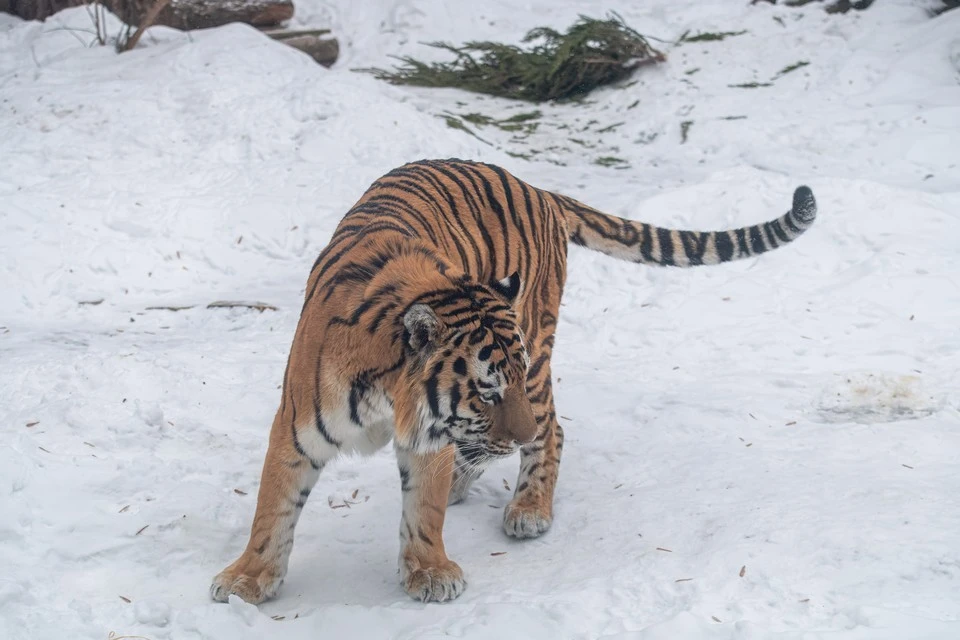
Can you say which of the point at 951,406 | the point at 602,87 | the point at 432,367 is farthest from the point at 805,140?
the point at 432,367

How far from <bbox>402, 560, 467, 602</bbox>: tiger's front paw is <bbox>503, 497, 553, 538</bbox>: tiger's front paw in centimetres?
54

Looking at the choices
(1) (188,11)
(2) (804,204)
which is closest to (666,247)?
(2) (804,204)

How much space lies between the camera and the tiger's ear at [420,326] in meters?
2.97

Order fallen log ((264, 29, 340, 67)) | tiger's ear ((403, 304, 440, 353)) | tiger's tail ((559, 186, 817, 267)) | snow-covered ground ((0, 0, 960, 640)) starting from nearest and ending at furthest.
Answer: tiger's ear ((403, 304, 440, 353)), snow-covered ground ((0, 0, 960, 640)), tiger's tail ((559, 186, 817, 267)), fallen log ((264, 29, 340, 67))

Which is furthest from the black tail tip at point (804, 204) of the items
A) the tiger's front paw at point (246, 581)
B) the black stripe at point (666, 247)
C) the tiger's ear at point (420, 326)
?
the tiger's front paw at point (246, 581)

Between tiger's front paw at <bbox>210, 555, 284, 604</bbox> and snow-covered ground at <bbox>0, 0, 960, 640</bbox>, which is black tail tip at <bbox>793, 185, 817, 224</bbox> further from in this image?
tiger's front paw at <bbox>210, 555, 284, 604</bbox>

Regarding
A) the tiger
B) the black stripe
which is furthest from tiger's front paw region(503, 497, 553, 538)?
the black stripe

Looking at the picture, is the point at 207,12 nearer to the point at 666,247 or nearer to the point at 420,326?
the point at 666,247

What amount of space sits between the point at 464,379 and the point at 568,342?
115 inches

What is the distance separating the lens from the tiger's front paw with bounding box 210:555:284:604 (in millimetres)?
3295

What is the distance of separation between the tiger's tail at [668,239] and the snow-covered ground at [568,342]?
889mm

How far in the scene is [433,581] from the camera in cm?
342

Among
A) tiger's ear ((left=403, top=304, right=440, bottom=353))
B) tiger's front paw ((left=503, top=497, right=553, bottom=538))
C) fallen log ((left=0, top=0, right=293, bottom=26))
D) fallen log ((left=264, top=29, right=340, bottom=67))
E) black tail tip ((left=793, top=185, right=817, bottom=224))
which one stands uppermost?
black tail tip ((left=793, top=185, right=817, bottom=224))

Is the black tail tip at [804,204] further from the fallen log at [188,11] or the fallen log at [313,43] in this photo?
the fallen log at [313,43]
